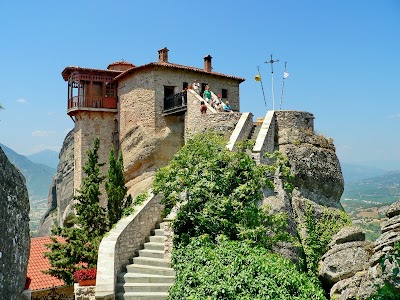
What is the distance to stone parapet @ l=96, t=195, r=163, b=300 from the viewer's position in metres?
10.7

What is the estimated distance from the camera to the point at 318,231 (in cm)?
1839

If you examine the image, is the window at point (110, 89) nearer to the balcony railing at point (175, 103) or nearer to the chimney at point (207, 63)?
the balcony railing at point (175, 103)

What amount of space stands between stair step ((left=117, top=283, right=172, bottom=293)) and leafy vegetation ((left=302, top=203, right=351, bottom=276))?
24.3ft

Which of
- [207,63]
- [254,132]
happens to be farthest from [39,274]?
[207,63]

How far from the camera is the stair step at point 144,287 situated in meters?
11.4

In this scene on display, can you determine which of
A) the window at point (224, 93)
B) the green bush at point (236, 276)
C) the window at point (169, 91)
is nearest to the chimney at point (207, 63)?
the window at point (224, 93)

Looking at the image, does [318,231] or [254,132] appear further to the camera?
[254,132]

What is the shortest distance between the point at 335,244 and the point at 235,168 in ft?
19.9

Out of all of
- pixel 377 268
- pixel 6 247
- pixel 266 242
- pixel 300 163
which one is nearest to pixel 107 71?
pixel 300 163

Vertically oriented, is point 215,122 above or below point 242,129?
above

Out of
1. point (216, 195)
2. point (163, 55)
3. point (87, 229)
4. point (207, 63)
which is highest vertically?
point (163, 55)

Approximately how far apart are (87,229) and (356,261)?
11446 millimetres

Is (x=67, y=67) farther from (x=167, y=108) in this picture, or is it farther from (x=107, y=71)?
(x=167, y=108)

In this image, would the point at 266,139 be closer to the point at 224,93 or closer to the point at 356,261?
the point at 356,261
